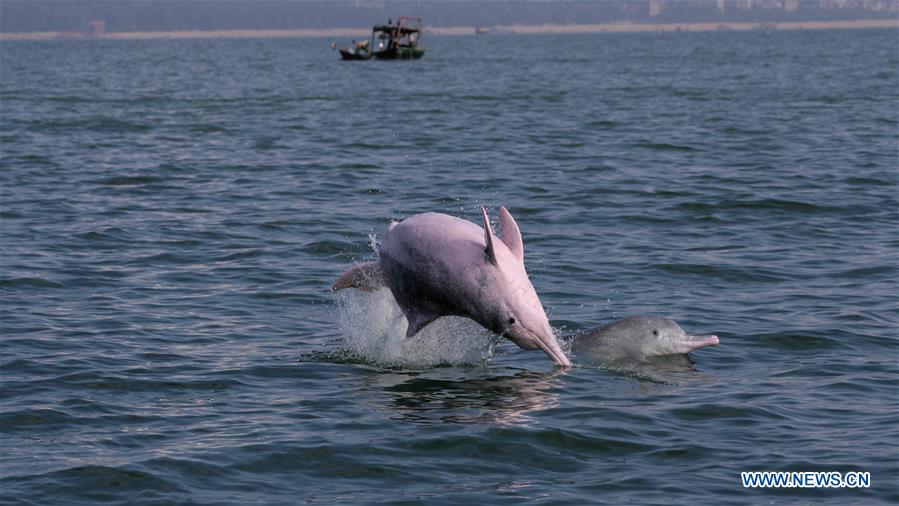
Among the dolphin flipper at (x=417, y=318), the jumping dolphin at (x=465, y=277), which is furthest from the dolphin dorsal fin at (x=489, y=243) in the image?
the dolphin flipper at (x=417, y=318)

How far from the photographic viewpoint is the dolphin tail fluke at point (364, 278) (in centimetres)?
1299

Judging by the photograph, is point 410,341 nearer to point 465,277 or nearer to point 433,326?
point 433,326

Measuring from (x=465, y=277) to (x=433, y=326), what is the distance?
2.15 meters

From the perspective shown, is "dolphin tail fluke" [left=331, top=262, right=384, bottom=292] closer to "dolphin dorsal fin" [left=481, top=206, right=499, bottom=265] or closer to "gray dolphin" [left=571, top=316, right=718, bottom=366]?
"dolphin dorsal fin" [left=481, top=206, right=499, bottom=265]

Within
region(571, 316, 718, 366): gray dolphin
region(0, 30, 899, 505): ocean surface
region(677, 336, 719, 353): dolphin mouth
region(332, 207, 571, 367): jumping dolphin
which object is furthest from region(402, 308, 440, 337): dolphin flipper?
region(677, 336, 719, 353): dolphin mouth

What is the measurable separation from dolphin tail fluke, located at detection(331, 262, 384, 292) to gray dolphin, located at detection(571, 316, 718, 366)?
7.89 ft

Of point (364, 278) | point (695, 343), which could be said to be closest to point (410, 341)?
point (364, 278)

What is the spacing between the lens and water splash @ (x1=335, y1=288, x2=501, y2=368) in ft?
45.2

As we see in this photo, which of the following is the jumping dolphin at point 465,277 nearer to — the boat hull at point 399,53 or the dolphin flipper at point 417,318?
the dolphin flipper at point 417,318

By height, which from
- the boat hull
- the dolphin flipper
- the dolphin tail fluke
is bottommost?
the boat hull

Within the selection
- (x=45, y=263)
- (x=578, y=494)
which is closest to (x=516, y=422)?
(x=578, y=494)

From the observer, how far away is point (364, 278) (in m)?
13.2

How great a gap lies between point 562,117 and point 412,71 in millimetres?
51183

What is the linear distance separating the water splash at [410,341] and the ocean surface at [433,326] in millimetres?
31
